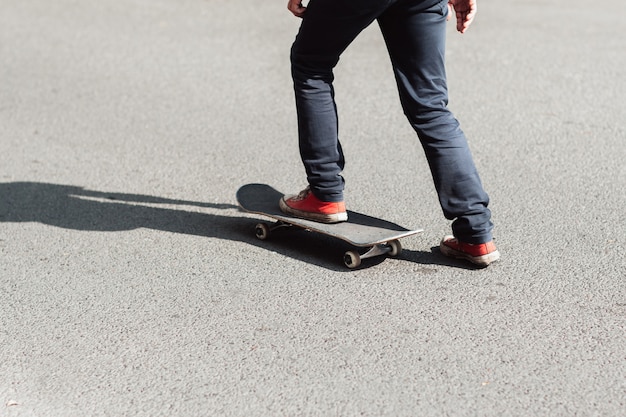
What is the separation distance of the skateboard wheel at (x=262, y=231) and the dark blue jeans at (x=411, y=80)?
1.74 feet

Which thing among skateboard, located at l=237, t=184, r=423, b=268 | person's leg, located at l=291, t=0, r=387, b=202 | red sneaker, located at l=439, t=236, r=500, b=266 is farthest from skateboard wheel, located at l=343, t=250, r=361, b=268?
red sneaker, located at l=439, t=236, r=500, b=266

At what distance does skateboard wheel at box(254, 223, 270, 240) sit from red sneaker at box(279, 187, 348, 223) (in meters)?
0.14

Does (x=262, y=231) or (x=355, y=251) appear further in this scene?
(x=262, y=231)

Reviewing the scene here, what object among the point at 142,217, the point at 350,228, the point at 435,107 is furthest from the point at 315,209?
the point at 142,217

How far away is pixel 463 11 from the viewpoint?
14.8 ft

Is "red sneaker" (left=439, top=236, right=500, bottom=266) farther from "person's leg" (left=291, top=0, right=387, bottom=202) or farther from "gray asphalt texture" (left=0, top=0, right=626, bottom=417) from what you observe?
"person's leg" (left=291, top=0, right=387, bottom=202)

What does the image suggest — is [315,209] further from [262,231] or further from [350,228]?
[262,231]

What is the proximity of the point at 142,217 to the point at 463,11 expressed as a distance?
6.63 ft

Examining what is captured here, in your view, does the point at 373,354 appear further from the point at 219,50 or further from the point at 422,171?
the point at 219,50

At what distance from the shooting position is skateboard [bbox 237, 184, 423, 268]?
14.7 feet

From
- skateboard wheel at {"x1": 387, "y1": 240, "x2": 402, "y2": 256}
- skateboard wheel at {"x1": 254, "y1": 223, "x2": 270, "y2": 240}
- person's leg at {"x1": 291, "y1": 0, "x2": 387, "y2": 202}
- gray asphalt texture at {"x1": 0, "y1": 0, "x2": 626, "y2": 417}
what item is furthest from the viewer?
skateboard wheel at {"x1": 254, "y1": 223, "x2": 270, "y2": 240}

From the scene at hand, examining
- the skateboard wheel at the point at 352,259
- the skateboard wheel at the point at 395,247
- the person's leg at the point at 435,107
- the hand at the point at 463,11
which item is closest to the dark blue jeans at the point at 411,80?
the person's leg at the point at 435,107

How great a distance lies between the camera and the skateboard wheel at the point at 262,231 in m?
4.83

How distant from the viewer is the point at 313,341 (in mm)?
3809
